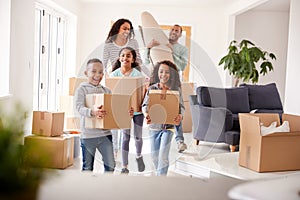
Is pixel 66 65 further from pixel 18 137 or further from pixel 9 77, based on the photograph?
pixel 18 137

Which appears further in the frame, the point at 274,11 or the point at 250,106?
the point at 274,11

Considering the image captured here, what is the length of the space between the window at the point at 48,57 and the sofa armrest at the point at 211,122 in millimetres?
2467

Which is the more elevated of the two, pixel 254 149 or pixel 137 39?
pixel 137 39

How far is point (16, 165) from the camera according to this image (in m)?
0.57

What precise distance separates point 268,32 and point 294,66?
3.24 meters

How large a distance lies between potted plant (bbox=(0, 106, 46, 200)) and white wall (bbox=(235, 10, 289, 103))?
28.7ft

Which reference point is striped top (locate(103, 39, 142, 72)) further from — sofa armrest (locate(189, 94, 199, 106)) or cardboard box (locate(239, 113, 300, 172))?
sofa armrest (locate(189, 94, 199, 106))

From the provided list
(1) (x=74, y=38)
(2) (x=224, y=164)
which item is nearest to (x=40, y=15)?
(1) (x=74, y=38)

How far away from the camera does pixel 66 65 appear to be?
8.02 m

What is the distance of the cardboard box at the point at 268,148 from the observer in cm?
292

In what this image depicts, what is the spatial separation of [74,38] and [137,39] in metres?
4.34

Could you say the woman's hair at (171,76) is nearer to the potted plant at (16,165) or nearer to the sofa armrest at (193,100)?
the sofa armrest at (193,100)

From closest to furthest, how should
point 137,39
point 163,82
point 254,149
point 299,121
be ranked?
point 254,149 → point 299,121 → point 163,82 → point 137,39

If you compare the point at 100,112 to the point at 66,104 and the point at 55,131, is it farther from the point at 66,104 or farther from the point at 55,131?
the point at 66,104
